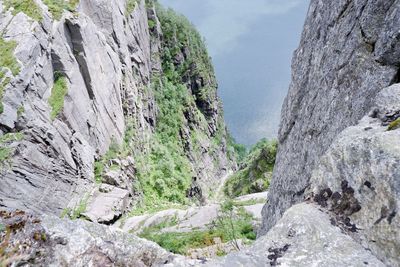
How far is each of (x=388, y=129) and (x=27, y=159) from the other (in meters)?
22.1

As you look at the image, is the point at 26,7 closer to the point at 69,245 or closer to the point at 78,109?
the point at 78,109

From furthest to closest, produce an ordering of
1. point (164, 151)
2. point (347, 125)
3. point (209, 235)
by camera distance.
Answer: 1. point (164, 151)
2. point (209, 235)
3. point (347, 125)

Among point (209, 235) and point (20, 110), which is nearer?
point (209, 235)

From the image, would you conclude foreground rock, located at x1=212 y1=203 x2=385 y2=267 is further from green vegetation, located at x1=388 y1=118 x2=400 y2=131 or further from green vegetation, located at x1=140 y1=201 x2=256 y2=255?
green vegetation, located at x1=140 y1=201 x2=256 y2=255

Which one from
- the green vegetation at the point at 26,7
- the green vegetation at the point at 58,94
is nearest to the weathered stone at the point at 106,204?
the green vegetation at the point at 58,94

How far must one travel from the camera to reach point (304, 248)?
5551mm

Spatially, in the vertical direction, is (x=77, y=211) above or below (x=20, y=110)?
below

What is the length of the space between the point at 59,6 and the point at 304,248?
3280 cm

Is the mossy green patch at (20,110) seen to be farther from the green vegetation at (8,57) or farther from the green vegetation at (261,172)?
the green vegetation at (261,172)

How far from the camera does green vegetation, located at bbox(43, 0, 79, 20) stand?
98.9 feet

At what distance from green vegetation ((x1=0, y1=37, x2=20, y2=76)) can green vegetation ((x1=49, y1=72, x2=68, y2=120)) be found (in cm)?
395

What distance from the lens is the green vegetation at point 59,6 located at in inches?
1187

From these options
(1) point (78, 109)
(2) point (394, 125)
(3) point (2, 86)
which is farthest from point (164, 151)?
(2) point (394, 125)

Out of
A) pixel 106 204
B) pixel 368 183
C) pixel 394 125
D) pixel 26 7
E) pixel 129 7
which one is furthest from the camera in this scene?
pixel 129 7
